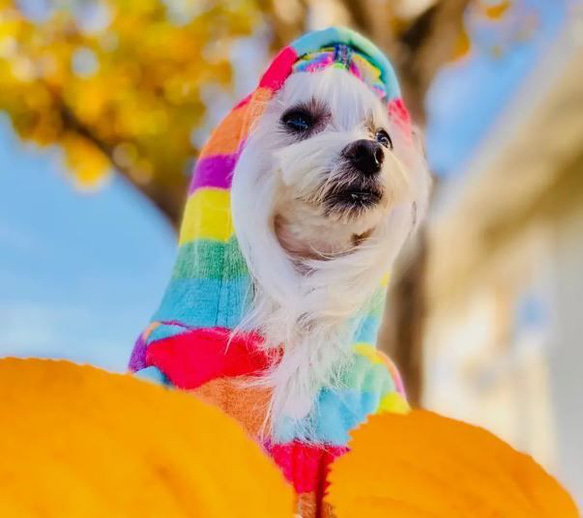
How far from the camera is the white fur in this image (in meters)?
0.77

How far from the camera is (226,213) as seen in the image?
33.9 inches

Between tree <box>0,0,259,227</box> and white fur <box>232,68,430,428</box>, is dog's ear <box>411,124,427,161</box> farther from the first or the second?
tree <box>0,0,259,227</box>

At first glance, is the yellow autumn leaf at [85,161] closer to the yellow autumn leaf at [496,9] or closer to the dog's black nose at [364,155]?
the yellow autumn leaf at [496,9]

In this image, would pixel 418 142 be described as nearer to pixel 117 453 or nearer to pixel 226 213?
pixel 226 213

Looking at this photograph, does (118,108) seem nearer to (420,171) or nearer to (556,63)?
(556,63)

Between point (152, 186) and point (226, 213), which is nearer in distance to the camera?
point (226, 213)

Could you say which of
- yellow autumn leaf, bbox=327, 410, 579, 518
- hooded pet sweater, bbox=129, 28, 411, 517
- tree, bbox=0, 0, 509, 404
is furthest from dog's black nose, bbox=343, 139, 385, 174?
tree, bbox=0, 0, 509, 404

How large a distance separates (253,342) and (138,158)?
2.03 metres

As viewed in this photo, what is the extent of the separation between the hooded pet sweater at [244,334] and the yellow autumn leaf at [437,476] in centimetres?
16

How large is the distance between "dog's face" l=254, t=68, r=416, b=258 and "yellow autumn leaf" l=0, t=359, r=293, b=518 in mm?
311

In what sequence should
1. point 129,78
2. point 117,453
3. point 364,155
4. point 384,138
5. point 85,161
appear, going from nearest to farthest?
point 117,453
point 364,155
point 384,138
point 129,78
point 85,161

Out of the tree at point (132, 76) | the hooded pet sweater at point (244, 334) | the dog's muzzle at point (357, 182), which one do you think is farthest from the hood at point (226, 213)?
the tree at point (132, 76)

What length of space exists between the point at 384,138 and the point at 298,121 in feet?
0.36

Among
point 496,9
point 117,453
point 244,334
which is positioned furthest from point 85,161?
point 117,453
